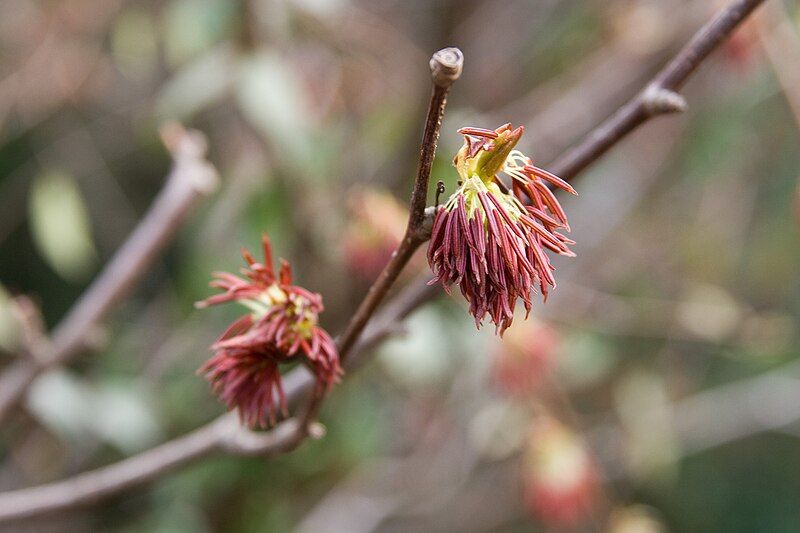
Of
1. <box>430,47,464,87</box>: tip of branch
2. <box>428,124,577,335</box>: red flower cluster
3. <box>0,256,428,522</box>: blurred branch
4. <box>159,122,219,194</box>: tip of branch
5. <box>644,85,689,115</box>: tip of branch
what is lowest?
<box>0,256,428,522</box>: blurred branch

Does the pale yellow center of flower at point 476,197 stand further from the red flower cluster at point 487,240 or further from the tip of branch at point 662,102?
the tip of branch at point 662,102

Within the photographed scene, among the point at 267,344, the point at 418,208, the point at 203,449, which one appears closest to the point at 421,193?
the point at 418,208

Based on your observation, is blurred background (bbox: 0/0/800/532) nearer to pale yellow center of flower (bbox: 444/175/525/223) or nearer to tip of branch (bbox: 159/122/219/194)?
tip of branch (bbox: 159/122/219/194)

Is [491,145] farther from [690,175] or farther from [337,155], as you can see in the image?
[690,175]

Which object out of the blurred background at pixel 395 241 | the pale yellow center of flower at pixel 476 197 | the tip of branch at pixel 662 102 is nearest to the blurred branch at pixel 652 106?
the tip of branch at pixel 662 102

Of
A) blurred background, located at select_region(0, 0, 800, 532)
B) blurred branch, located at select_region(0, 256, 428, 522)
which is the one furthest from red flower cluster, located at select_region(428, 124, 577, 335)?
blurred background, located at select_region(0, 0, 800, 532)
